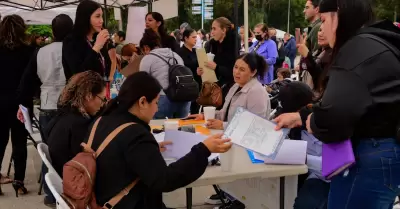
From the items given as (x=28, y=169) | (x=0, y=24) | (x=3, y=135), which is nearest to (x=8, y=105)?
(x=3, y=135)

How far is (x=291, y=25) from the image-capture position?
3897 centimetres

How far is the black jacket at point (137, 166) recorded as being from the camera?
1908 millimetres

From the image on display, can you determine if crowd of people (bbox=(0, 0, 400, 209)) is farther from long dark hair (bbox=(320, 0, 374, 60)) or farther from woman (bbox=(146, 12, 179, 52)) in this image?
woman (bbox=(146, 12, 179, 52))

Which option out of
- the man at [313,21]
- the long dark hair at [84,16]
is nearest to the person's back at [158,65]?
the long dark hair at [84,16]

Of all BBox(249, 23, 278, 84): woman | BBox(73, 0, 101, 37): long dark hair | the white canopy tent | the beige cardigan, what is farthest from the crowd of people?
the white canopy tent

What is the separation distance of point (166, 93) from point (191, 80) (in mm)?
272

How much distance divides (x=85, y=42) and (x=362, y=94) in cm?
246

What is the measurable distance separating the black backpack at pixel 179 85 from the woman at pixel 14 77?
120cm

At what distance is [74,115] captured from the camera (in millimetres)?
2814

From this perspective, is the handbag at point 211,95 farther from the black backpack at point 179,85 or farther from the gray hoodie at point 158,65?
the gray hoodie at point 158,65

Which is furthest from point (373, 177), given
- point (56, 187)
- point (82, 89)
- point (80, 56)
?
point (80, 56)

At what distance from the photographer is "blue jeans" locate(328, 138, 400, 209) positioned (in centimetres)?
171

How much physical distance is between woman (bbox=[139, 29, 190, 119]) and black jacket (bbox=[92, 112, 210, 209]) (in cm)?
250

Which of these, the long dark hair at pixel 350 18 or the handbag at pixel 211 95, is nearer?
the long dark hair at pixel 350 18
